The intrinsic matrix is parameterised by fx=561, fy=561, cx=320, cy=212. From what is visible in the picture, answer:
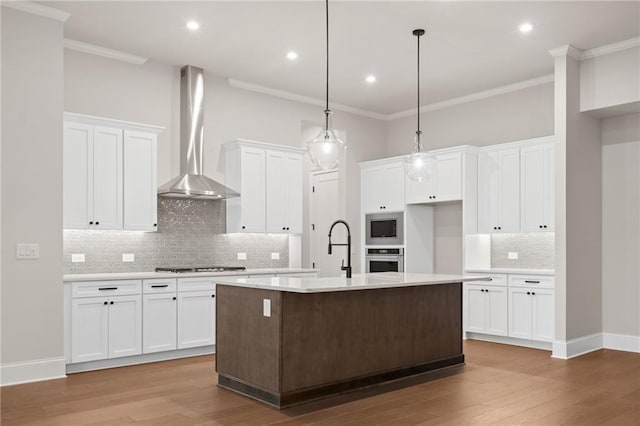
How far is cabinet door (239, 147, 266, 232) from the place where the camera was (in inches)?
279

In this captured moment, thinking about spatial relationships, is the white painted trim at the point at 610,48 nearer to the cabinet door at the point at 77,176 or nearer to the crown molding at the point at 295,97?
the crown molding at the point at 295,97

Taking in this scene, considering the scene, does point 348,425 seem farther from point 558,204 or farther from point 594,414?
point 558,204

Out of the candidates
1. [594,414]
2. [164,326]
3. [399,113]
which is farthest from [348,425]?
[399,113]

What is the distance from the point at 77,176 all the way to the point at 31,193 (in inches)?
25.2

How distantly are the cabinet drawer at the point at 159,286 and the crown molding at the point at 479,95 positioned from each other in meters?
4.88

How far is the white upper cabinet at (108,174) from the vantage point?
18.7 ft

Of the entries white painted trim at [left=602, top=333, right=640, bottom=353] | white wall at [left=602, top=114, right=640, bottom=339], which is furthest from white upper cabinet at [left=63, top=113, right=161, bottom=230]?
white painted trim at [left=602, top=333, right=640, bottom=353]

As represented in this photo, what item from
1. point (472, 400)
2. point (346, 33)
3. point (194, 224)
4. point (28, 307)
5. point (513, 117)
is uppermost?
point (346, 33)

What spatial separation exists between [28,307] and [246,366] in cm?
212

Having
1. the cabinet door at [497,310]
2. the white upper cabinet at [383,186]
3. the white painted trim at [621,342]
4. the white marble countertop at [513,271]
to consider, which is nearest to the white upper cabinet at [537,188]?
the white marble countertop at [513,271]

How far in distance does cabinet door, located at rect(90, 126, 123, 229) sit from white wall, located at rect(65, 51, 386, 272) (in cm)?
50

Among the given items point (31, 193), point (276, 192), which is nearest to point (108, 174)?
point (31, 193)

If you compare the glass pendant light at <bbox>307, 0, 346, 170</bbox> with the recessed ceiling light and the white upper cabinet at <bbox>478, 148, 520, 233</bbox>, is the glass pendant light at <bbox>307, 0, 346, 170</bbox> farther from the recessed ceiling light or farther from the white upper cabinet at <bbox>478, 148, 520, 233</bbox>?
the white upper cabinet at <bbox>478, 148, 520, 233</bbox>

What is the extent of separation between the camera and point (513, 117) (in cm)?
773
